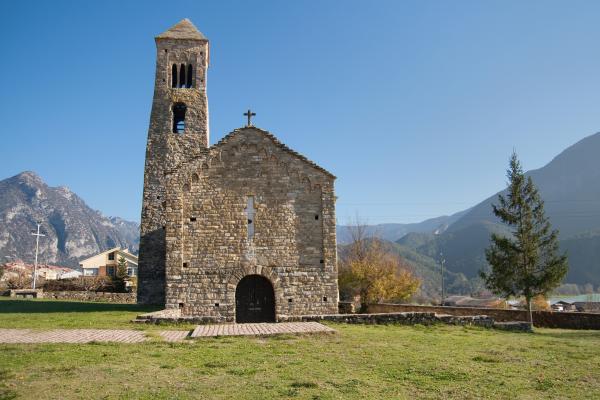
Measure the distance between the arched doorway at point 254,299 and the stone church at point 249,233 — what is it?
46 millimetres

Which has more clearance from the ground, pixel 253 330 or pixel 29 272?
pixel 29 272

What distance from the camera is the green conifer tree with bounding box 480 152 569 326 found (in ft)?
79.8

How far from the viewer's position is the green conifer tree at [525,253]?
79.8ft

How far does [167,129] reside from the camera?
30.8 meters

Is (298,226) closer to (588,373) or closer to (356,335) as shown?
(356,335)

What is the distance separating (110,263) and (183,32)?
61.2m

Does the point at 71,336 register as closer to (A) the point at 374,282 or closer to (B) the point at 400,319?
(B) the point at 400,319

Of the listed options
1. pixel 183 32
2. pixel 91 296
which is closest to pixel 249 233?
pixel 183 32

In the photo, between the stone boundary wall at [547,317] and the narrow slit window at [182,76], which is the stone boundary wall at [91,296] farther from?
the stone boundary wall at [547,317]

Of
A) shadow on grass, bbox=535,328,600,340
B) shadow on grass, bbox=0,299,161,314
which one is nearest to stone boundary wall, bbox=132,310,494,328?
shadow on grass, bbox=535,328,600,340

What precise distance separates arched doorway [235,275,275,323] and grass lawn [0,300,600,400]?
27.0ft

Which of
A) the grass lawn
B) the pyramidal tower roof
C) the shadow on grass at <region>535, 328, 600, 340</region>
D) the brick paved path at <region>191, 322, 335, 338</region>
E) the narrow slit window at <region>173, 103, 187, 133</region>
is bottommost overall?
the shadow on grass at <region>535, 328, 600, 340</region>

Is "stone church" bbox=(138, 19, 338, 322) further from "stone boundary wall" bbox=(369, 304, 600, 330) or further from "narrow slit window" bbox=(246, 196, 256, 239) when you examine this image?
"stone boundary wall" bbox=(369, 304, 600, 330)

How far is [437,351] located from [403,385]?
3.87 metres
